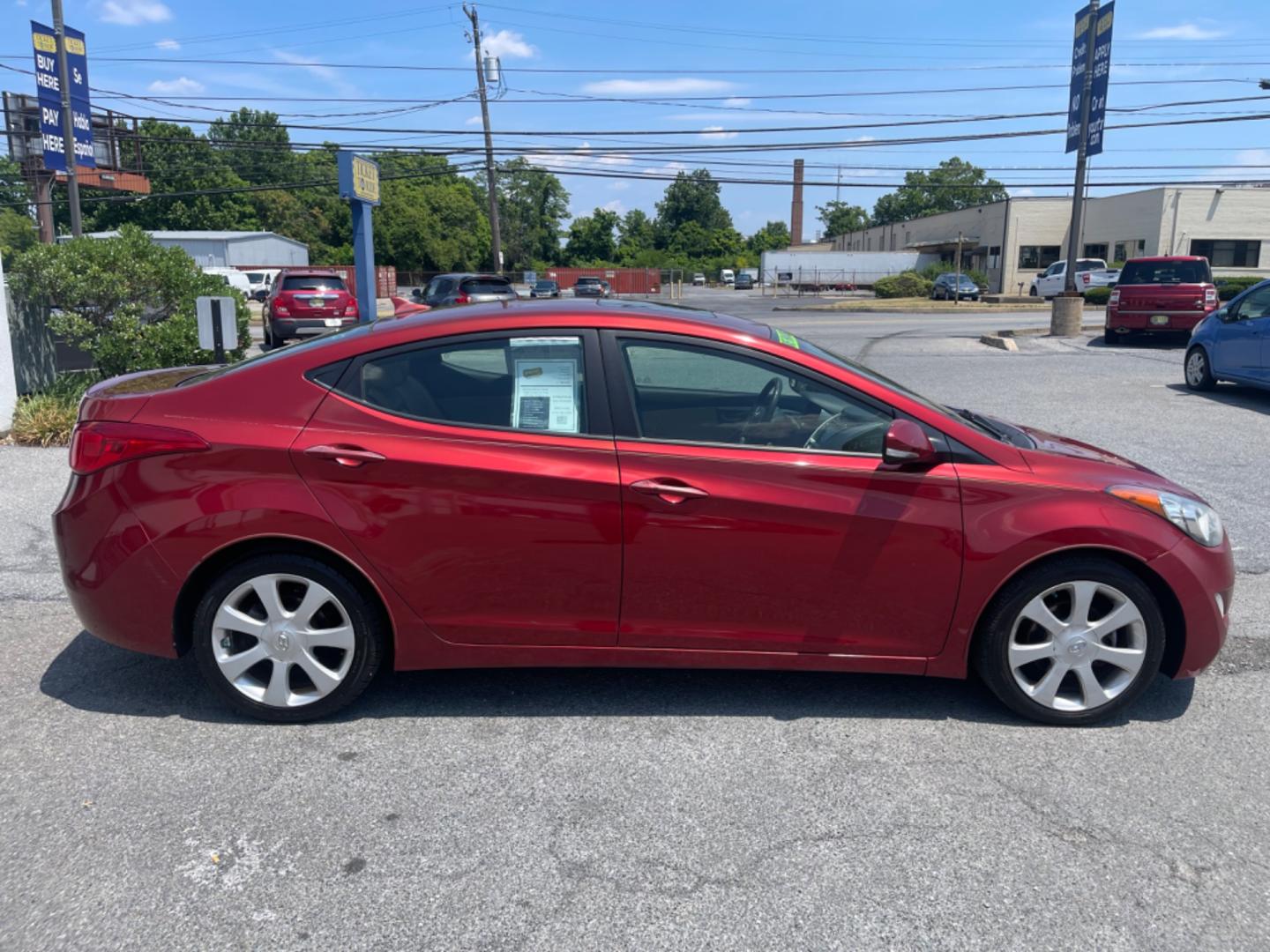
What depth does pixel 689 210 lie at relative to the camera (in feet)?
410

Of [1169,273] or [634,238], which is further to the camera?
[634,238]

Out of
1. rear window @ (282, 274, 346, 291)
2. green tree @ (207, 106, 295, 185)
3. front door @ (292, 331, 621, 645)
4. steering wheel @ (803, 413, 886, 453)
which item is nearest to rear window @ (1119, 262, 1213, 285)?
rear window @ (282, 274, 346, 291)

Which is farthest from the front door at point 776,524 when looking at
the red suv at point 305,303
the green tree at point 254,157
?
the green tree at point 254,157

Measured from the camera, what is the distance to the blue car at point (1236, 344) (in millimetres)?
11539

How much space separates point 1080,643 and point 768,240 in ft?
433

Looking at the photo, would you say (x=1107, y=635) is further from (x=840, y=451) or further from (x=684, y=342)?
(x=684, y=342)

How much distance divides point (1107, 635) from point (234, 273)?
56289 millimetres

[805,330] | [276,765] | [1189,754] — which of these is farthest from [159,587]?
[805,330]

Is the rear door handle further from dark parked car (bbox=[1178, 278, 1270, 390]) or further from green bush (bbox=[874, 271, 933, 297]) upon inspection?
green bush (bbox=[874, 271, 933, 297])

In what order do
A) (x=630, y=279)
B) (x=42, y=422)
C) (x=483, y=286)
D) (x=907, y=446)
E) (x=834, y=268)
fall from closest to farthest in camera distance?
(x=907, y=446), (x=42, y=422), (x=483, y=286), (x=834, y=268), (x=630, y=279)

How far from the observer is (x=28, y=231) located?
6794cm

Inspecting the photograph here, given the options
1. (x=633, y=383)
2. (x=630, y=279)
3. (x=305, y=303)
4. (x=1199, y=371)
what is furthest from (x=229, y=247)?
(x=633, y=383)

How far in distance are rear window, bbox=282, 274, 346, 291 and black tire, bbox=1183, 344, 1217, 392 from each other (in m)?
17.1

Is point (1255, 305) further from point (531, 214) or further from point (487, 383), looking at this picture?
point (531, 214)
